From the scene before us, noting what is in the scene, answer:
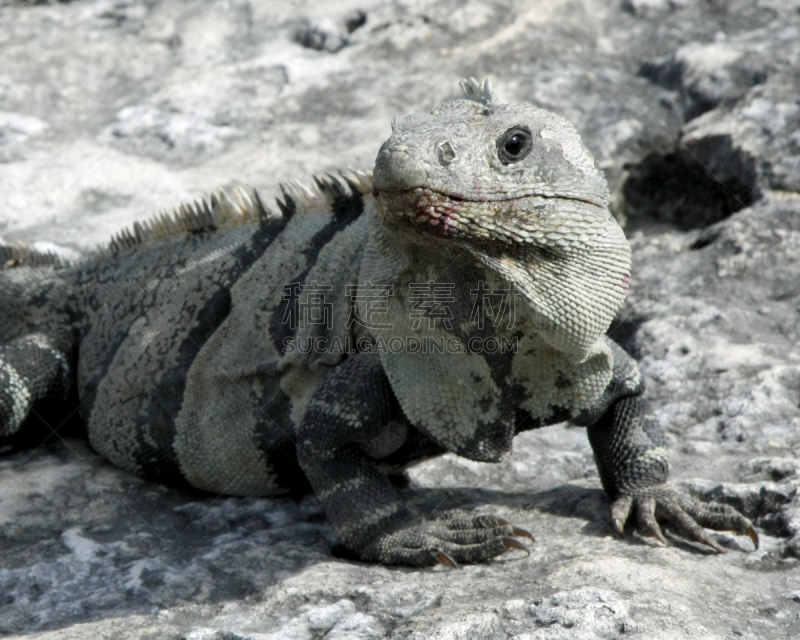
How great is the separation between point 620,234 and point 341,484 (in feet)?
5.00

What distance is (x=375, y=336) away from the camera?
13.3 feet

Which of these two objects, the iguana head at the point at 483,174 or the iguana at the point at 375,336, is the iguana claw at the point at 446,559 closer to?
the iguana at the point at 375,336

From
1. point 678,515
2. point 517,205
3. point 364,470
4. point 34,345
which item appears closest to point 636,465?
point 678,515

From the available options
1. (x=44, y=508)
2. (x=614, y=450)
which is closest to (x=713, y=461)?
(x=614, y=450)

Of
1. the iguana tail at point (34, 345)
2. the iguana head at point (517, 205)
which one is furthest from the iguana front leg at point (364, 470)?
the iguana tail at point (34, 345)

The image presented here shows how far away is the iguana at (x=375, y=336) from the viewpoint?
3.49m

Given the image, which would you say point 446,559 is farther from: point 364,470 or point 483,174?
point 483,174

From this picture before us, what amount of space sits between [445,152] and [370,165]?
3869mm

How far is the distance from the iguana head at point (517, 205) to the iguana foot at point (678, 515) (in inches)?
30.3

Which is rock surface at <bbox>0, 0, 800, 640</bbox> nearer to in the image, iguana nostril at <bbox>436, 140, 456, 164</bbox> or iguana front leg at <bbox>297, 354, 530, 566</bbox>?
iguana front leg at <bbox>297, 354, 530, 566</bbox>

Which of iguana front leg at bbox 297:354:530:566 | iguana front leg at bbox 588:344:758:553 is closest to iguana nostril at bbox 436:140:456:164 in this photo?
iguana front leg at bbox 297:354:530:566

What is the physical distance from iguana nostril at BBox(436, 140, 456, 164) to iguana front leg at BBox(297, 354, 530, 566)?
3.58ft

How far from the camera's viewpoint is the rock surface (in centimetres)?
357

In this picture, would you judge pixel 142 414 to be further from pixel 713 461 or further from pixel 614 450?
pixel 713 461
